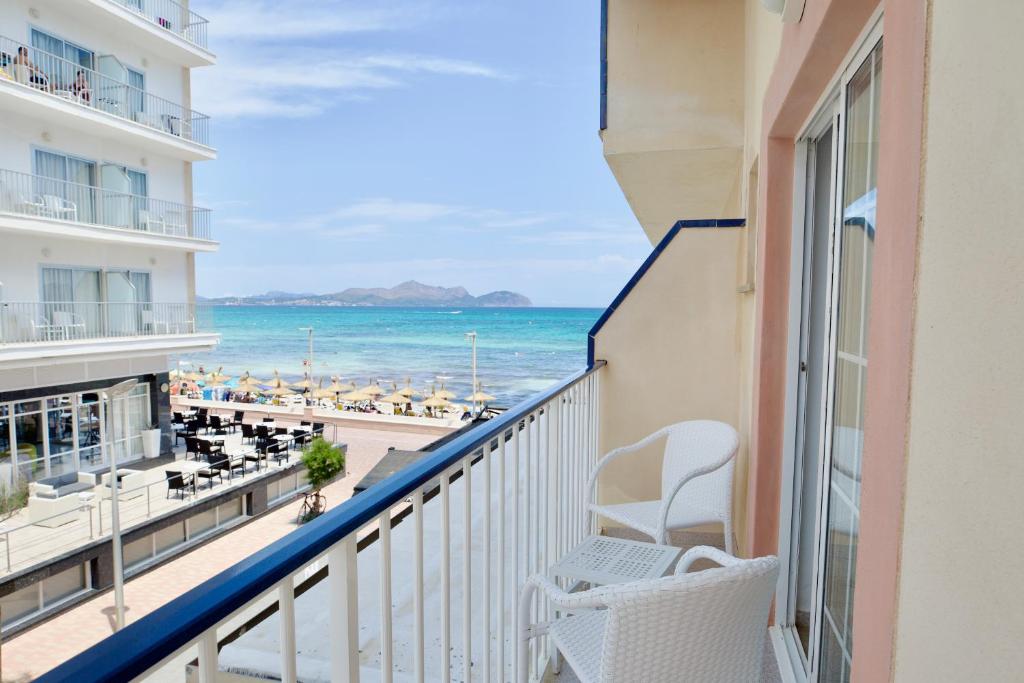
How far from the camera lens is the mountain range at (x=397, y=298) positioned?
53344 millimetres

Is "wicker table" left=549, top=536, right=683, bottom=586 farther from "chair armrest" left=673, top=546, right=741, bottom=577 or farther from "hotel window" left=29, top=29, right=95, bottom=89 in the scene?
"hotel window" left=29, top=29, right=95, bottom=89

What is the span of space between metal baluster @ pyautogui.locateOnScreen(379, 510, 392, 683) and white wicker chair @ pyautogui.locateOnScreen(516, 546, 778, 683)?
445mm

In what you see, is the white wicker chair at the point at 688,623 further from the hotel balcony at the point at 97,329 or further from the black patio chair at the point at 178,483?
the hotel balcony at the point at 97,329

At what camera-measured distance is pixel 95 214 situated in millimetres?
11406

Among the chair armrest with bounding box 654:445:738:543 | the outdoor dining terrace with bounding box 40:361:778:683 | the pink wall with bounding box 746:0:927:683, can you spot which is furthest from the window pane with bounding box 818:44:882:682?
the chair armrest with bounding box 654:445:738:543

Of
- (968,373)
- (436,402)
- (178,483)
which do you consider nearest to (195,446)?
(178,483)

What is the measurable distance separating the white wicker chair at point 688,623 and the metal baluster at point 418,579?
0.36 metres

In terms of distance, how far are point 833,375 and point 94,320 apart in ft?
42.7

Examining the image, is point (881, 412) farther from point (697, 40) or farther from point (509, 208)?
point (509, 208)

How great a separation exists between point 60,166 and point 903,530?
44.6 ft

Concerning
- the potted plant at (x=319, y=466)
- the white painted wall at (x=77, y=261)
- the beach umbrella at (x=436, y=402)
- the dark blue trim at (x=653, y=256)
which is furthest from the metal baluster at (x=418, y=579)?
the beach umbrella at (x=436, y=402)

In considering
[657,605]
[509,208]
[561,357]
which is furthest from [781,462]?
[509,208]

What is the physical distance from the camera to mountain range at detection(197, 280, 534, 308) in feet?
175

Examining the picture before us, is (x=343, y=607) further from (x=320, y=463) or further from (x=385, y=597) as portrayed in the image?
(x=320, y=463)
